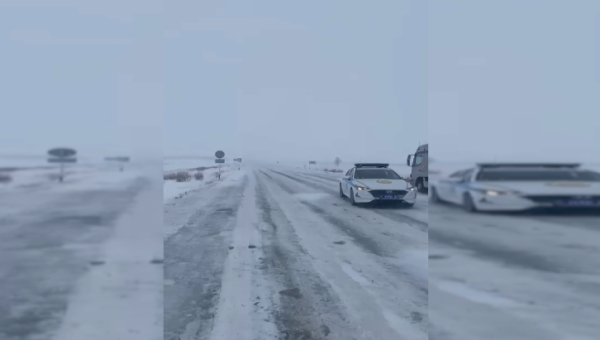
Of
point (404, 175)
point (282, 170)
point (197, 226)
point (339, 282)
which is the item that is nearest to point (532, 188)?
point (404, 175)

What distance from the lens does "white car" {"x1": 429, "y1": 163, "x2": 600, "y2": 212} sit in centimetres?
232

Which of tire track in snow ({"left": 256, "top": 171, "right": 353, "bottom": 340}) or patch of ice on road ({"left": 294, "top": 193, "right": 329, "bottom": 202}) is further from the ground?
patch of ice on road ({"left": 294, "top": 193, "right": 329, "bottom": 202})

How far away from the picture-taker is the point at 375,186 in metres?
A: 3.46

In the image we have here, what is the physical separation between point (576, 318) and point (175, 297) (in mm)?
2376

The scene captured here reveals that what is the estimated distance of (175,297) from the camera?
9.20 ft

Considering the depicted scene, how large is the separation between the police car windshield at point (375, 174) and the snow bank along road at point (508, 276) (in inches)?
28.2

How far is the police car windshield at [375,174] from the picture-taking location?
3270 millimetres

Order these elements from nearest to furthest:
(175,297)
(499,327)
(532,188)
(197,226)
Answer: (532,188), (499,327), (175,297), (197,226)

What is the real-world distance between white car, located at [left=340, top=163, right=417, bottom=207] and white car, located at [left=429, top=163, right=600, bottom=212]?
0.60 meters

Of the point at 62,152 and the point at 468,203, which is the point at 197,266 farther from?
the point at 468,203

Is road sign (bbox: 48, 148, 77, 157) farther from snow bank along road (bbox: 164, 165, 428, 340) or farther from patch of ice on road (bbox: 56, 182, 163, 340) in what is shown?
snow bank along road (bbox: 164, 165, 428, 340)

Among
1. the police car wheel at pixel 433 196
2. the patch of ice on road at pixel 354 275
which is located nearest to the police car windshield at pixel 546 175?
the police car wheel at pixel 433 196

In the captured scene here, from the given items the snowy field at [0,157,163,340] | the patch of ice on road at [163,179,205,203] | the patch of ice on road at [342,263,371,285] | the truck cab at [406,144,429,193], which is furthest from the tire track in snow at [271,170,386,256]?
the snowy field at [0,157,163,340]

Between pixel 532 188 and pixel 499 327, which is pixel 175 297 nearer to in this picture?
pixel 499 327
